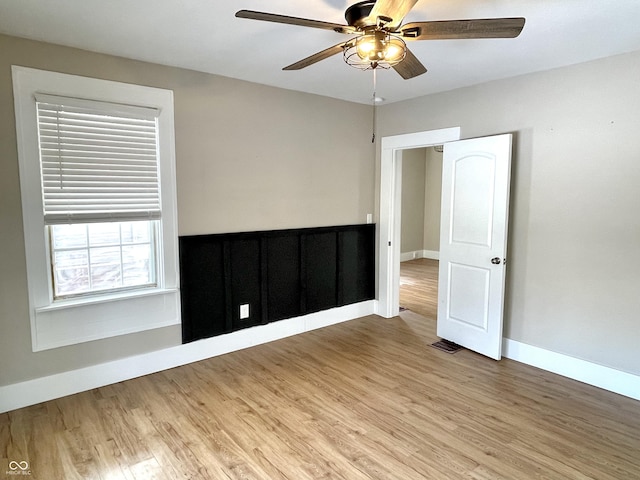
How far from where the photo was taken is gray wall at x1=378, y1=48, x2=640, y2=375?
112 inches

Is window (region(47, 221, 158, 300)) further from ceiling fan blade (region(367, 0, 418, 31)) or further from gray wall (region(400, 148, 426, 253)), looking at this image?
gray wall (region(400, 148, 426, 253))

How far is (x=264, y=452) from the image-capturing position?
2273mm

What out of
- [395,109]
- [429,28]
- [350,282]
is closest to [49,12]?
[429,28]

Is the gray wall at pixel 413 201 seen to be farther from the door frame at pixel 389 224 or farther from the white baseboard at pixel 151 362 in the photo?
the white baseboard at pixel 151 362

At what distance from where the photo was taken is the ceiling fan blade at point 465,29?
171 cm

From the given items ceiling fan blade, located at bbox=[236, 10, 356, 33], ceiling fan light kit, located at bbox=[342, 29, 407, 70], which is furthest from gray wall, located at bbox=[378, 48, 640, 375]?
ceiling fan blade, located at bbox=[236, 10, 356, 33]

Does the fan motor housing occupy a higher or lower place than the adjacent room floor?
higher

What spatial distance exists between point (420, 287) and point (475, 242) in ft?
8.60

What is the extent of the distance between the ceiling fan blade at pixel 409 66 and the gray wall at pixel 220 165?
5.74 ft

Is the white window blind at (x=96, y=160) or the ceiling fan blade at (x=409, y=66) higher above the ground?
the ceiling fan blade at (x=409, y=66)

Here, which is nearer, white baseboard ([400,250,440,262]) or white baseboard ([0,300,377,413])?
white baseboard ([0,300,377,413])

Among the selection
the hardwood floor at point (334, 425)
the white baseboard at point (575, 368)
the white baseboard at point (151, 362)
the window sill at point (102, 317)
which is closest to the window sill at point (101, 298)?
the window sill at point (102, 317)

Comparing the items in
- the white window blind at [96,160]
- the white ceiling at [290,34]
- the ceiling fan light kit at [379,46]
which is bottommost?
the white window blind at [96,160]

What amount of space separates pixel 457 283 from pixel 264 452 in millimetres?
2420
